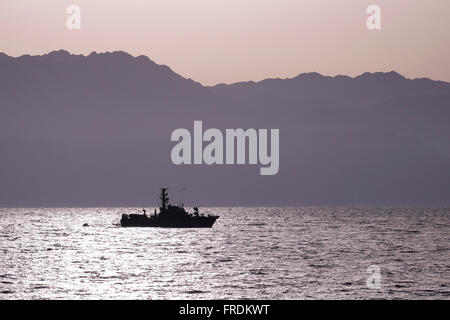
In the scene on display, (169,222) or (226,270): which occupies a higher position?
(226,270)

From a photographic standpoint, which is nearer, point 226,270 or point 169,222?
point 226,270

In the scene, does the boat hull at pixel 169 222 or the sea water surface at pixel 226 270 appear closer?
the sea water surface at pixel 226 270

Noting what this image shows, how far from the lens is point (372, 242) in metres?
145

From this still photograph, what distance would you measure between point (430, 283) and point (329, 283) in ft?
29.4

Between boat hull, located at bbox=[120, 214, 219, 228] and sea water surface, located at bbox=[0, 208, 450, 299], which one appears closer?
sea water surface, located at bbox=[0, 208, 450, 299]
